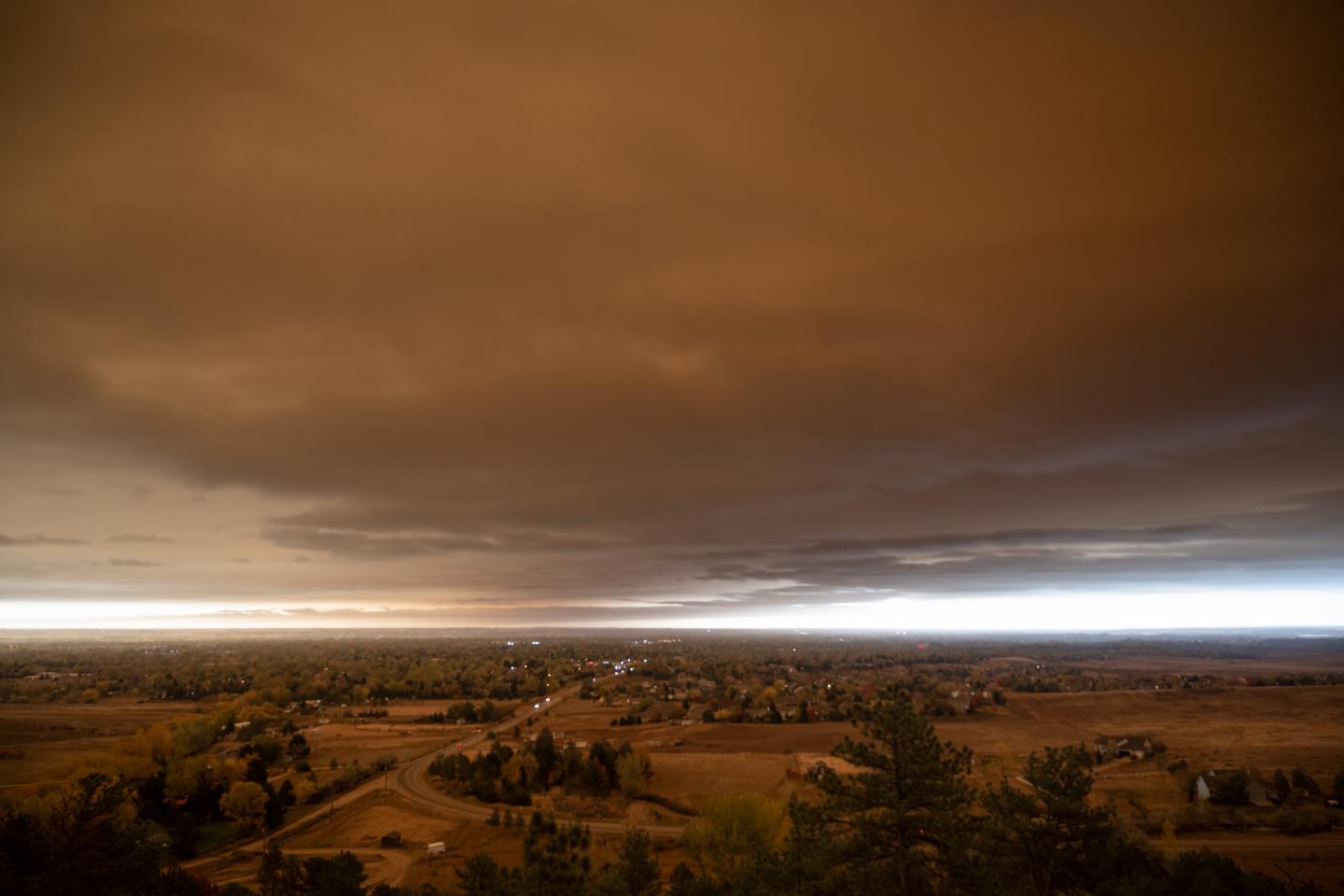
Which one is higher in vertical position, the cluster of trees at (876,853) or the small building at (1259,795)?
the cluster of trees at (876,853)

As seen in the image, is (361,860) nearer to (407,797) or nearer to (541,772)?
(407,797)

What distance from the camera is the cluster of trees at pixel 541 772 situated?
51969 millimetres

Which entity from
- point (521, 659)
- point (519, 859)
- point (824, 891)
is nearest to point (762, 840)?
point (519, 859)

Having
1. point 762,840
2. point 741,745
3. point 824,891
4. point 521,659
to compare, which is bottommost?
point 521,659

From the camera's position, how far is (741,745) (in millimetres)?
68250

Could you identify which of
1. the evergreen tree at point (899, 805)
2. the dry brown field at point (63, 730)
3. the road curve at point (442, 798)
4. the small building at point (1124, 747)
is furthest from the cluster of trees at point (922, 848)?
the dry brown field at point (63, 730)

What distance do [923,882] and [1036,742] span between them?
212 ft

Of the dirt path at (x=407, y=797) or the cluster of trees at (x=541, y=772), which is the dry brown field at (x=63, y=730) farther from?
the cluster of trees at (x=541, y=772)

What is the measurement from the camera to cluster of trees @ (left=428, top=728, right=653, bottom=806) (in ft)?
171

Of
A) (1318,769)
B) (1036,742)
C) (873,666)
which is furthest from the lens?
(873,666)

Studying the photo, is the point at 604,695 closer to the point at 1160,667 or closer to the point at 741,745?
the point at 741,745

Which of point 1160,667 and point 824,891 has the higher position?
point 824,891

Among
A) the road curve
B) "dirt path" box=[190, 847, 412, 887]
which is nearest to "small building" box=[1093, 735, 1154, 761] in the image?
the road curve

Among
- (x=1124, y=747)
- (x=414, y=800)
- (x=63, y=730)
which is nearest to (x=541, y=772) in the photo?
(x=414, y=800)
